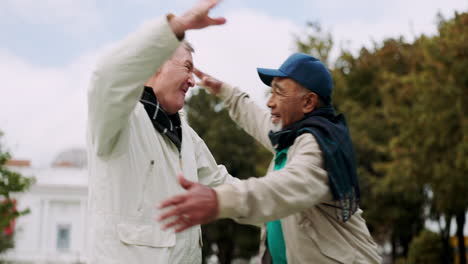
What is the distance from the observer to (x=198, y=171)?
4156 millimetres

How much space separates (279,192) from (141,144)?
1.02 metres

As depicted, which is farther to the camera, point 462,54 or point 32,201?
point 32,201

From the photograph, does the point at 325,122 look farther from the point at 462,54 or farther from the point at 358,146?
the point at 358,146

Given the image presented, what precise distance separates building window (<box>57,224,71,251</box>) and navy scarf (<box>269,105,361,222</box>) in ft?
137

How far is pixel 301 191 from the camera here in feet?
9.09

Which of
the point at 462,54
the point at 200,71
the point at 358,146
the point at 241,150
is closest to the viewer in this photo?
the point at 200,71

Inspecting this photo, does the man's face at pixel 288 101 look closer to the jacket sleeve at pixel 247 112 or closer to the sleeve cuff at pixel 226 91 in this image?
the jacket sleeve at pixel 247 112

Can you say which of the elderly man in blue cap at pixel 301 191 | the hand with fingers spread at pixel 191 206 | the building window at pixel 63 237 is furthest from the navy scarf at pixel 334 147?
the building window at pixel 63 237

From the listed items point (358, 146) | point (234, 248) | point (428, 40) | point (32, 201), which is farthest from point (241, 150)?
point (32, 201)

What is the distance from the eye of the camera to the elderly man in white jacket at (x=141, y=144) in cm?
270

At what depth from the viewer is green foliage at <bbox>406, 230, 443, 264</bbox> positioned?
21297 millimetres

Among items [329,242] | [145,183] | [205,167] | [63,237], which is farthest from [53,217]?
[329,242]

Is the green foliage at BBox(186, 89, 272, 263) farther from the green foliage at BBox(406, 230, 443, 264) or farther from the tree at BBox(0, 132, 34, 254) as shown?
the tree at BBox(0, 132, 34, 254)

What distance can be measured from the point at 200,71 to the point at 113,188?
5.42 ft
